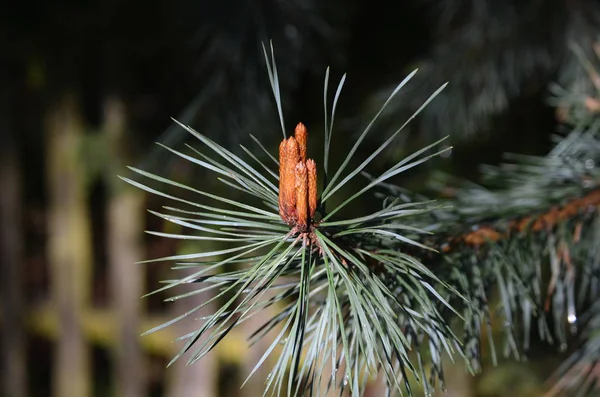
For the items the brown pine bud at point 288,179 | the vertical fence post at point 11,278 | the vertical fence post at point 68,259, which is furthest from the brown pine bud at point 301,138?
the vertical fence post at point 11,278

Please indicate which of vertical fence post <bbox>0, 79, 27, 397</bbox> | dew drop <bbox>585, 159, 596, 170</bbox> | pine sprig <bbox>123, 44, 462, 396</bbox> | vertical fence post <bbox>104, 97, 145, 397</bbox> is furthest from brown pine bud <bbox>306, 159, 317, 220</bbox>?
vertical fence post <bbox>0, 79, 27, 397</bbox>

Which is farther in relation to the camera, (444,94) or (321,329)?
(444,94)

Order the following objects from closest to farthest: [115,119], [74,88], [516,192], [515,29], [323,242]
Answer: [323,242] < [516,192] < [515,29] < [115,119] < [74,88]

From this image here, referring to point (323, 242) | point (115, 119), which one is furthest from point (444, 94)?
point (115, 119)

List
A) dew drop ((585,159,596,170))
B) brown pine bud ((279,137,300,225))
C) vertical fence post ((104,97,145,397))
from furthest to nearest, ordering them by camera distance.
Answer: vertical fence post ((104,97,145,397)) < dew drop ((585,159,596,170)) < brown pine bud ((279,137,300,225))

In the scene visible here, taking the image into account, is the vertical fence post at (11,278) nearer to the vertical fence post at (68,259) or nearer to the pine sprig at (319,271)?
the vertical fence post at (68,259)

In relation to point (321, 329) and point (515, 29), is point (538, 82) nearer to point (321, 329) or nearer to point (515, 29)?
point (515, 29)

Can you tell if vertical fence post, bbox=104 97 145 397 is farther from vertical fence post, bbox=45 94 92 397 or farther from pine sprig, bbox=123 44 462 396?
pine sprig, bbox=123 44 462 396
